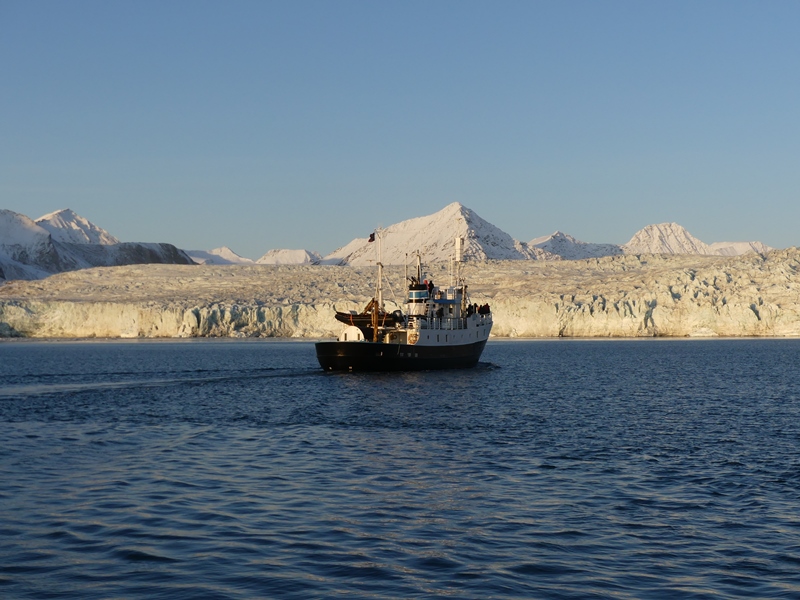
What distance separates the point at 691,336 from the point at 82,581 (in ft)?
392

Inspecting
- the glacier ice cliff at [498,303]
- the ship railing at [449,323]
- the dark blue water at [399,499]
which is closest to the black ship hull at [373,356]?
the ship railing at [449,323]

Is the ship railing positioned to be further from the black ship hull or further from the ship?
the black ship hull

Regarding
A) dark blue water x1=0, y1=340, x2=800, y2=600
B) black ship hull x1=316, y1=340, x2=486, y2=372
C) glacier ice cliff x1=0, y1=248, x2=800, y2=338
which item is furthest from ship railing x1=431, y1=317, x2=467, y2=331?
glacier ice cliff x1=0, y1=248, x2=800, y2=338

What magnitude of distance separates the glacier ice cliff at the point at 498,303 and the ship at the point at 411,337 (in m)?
55.4

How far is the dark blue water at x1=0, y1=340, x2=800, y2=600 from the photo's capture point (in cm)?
A: 1476

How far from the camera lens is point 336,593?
45.8 feet

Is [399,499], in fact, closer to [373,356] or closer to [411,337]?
[373,356]

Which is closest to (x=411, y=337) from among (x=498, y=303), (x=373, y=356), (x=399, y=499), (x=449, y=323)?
(x=373, y=356)

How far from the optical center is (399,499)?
20859 millimetres

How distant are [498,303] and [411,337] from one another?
222 feet

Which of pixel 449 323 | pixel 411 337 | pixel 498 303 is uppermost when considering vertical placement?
pixel 498 303

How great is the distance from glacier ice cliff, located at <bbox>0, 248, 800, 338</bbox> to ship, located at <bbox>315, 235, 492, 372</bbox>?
182 ft

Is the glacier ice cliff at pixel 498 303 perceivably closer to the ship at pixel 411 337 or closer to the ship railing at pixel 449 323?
the ship railing at pixel 449 323

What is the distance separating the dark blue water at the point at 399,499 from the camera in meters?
14.8
